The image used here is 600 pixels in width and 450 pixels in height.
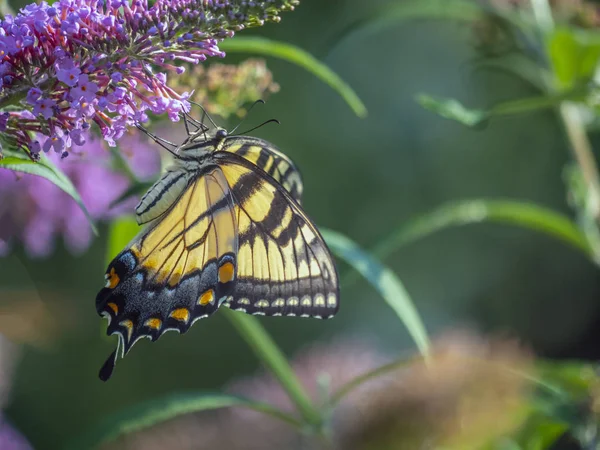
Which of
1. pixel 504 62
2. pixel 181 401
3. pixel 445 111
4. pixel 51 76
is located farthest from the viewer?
pixel 504 62

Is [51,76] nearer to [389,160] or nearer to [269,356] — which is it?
[269,356]

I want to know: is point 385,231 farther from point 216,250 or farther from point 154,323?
point 154,323

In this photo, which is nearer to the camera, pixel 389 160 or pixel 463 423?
pixel 463 423

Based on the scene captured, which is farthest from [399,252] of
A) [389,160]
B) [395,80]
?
[395,80]

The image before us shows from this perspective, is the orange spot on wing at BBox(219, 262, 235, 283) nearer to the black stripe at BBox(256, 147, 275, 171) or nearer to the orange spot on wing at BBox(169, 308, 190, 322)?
the orange spot on wing at BBox(169, 308, 190, 322)

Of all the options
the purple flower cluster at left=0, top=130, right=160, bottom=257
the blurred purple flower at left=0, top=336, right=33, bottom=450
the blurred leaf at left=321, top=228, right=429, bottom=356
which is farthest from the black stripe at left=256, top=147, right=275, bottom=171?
the blurred purple flower at left=0, top=336, right=33, bottom=450

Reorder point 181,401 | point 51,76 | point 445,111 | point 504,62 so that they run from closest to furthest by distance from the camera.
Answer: point 51,76 → point 445,111 → point 181,401 → point 504,62

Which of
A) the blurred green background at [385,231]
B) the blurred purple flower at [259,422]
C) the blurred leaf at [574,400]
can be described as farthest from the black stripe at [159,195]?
the blurred green background at [385,231]

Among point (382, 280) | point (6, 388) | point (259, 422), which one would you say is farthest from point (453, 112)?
point (6, 388)
